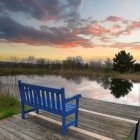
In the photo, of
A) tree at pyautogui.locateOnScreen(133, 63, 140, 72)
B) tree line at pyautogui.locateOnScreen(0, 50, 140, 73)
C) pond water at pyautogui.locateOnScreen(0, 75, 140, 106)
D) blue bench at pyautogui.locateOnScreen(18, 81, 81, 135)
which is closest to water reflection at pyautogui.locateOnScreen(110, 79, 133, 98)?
pond water at pyautogui.locateOnScreen(0, 75, 140, 106)

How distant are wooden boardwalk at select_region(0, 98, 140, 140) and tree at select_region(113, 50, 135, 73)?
2535 centimetres

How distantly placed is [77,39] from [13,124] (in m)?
19.8

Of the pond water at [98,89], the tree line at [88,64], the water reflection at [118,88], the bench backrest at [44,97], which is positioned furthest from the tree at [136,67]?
the bench backrest at [44,97]

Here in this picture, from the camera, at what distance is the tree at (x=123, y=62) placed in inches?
1162

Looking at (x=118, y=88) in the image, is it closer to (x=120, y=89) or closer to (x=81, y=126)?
(x=120, y=89)

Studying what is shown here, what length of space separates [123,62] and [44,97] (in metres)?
27.7

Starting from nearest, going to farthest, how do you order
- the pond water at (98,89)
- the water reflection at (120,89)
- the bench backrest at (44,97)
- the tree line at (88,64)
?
the bench backrest at (44,97) < the pond water at (98,89) < the water reflection at (120,89) < the tree line at (88,64)

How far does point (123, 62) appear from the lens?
29719 millimetres

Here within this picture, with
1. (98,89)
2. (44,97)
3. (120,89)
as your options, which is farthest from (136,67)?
(44,97)

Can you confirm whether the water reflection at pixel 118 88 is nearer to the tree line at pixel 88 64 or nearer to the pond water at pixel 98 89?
the pond water at pixel 98 89

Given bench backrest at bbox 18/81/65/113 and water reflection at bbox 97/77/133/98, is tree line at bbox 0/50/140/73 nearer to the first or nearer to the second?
water reflection at bbox 97/77/133/98

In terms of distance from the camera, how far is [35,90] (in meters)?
3.79

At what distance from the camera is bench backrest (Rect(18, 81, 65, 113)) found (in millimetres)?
3363

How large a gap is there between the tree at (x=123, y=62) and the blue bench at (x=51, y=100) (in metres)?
26.8
